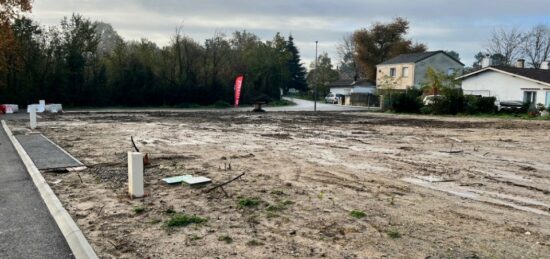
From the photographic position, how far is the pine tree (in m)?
87.2

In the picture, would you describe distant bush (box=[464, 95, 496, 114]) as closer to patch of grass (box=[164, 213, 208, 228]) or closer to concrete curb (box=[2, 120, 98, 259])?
concrete curb (box=[2, 120, 98, 259])

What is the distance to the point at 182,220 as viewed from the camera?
5605 mm

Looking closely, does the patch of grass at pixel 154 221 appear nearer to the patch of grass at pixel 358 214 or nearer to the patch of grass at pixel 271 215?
the patch of grass at pixel 271 215

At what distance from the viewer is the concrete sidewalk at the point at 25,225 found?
15.5 ft

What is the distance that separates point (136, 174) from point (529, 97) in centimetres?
3686

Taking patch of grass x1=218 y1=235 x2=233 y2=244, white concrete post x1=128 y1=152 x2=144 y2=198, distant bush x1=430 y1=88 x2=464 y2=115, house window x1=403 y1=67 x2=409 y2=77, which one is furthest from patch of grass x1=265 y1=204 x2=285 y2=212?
house window x1=403 y1=67 x2=409 y2=77

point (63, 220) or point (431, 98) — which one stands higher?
point (431, 98)

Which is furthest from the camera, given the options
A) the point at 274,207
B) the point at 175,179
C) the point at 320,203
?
the point at 175,179

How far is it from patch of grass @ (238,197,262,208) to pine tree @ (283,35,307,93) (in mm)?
80358

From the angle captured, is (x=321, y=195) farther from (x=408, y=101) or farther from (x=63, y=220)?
(x=408, y=101)

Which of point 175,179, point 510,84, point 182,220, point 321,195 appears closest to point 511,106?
point 510,84

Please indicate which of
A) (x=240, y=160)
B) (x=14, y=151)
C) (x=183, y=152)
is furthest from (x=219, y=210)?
(x=14, y=151)

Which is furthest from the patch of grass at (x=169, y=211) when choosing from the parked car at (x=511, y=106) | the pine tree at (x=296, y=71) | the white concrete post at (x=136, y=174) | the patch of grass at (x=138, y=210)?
the pine tree at (x=296, y=71)

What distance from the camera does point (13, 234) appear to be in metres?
5.24
